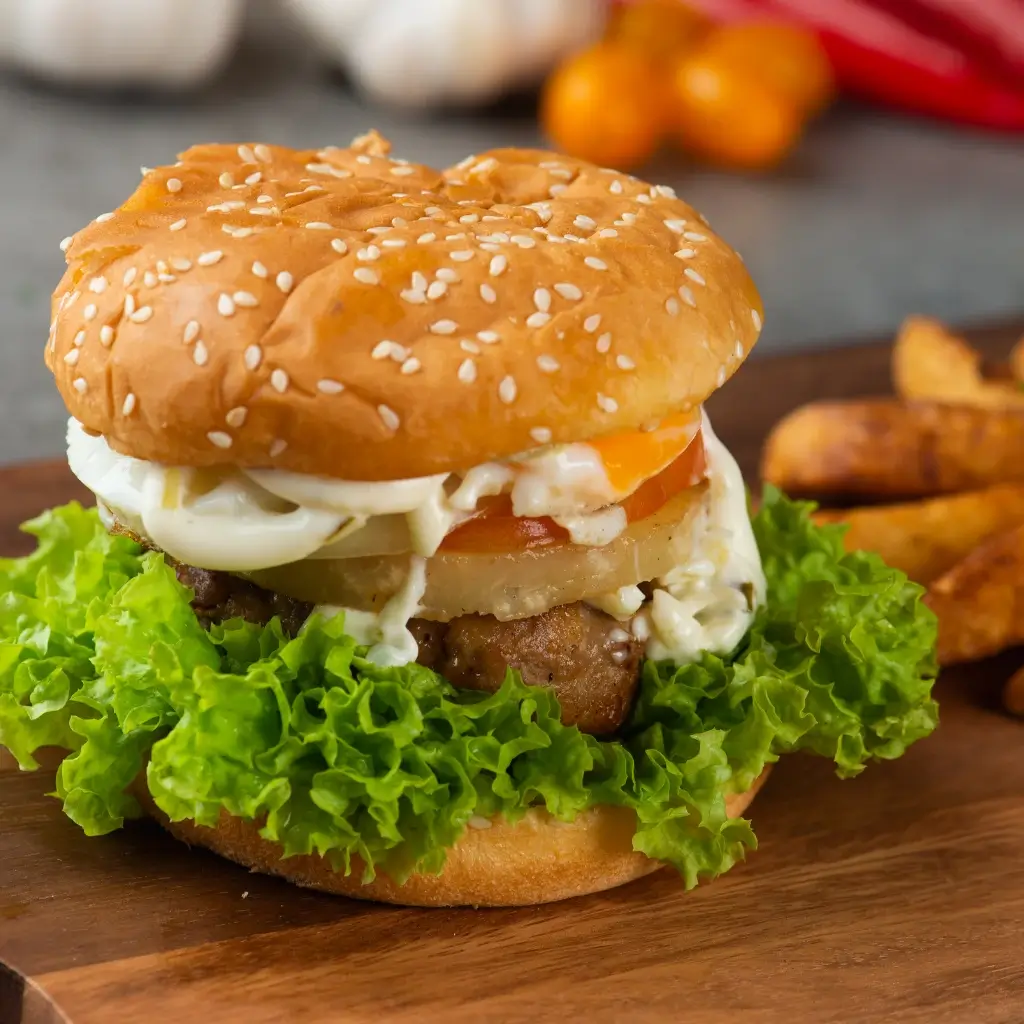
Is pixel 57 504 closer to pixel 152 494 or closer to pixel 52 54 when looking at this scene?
pixel 152 494

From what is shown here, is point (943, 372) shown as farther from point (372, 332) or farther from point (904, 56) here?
point (904, 56)

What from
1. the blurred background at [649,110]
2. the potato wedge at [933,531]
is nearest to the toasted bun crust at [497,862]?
the potato wedge at [933,531]

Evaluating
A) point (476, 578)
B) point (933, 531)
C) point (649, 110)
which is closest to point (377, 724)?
point (476, 578)

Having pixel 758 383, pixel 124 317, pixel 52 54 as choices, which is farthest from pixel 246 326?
pixel 52 54

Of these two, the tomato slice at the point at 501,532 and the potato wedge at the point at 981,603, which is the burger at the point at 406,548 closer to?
the tomato slice at the point at 501,532

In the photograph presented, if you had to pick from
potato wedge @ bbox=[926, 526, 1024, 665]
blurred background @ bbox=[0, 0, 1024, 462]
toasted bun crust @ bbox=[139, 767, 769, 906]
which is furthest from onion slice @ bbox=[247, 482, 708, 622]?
blurred background @ bbox=[0, 0, 1024, 462]

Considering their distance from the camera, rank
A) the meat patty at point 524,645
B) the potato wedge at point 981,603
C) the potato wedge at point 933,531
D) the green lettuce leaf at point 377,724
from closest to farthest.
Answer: the green lettuce leaf at point 377,724 < the meat patty at point 524,645 < the potato wedge at point 981,603 < the potato wedge at point 933,531
